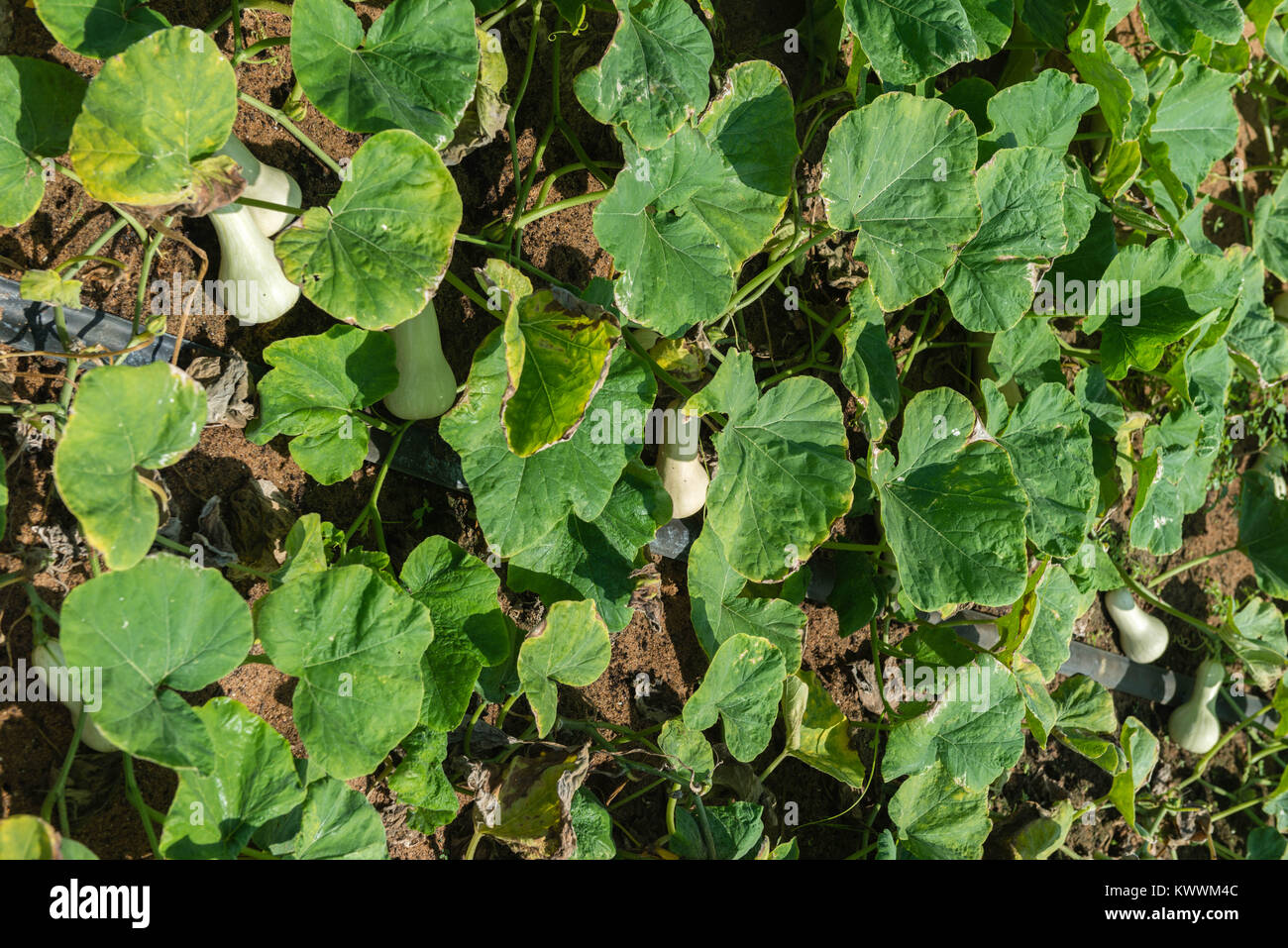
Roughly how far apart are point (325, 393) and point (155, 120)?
16.2 inches

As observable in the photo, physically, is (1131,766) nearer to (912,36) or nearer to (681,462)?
(681,462)

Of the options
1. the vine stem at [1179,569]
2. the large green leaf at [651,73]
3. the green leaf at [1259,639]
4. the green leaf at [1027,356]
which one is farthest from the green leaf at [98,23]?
the green leaf at [1259,639]

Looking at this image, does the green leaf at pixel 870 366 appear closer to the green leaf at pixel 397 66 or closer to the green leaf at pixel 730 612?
the green leaf at pixel 730 612

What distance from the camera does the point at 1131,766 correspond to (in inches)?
82.1

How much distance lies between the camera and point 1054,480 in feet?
5.77

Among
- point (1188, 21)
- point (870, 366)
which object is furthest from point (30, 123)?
point (1188, 21)

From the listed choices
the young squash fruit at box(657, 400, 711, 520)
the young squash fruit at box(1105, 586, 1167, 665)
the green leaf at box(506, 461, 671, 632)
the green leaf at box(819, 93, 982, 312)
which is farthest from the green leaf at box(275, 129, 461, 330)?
the young squash fruit at box(1105, 586, 1167, 665)

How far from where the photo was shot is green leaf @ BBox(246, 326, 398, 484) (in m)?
1.27

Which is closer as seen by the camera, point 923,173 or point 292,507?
point 292,507

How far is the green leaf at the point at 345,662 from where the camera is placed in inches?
43.8
